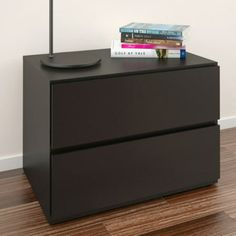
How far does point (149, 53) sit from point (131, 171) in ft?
1.72

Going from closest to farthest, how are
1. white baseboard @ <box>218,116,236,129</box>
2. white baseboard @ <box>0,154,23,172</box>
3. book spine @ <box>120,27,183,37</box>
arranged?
book spine @ <box>120,27,183,37</box>
white baseboard @ <box>0,154,23,172</box>
white baseboard @ <box>218,116,236,129</box>

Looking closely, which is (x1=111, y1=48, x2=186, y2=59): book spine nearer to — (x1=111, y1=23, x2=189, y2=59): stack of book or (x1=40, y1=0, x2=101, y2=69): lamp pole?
(x1=111, y1=23, x2=189, y2=59): stack of book

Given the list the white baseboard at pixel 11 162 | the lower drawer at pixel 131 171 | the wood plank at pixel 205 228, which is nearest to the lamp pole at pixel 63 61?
the lower drawer at pixel 131 171

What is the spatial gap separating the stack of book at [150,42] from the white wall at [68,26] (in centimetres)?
26

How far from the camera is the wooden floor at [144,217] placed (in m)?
1.63

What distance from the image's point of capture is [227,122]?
269cm

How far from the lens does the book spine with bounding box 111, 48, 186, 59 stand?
1.91m

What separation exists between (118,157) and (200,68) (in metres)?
0.50

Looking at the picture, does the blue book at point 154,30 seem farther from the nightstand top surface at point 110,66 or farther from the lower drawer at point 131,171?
the lower drawer at point 131,171

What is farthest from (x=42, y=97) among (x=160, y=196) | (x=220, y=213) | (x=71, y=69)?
(x=220, y=213)

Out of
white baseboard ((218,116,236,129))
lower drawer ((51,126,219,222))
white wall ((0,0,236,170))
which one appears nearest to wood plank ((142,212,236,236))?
lower drawer ((51,126,219,222))

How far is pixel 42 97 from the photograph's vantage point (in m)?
1.65

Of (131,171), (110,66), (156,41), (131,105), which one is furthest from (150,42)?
(131,171)

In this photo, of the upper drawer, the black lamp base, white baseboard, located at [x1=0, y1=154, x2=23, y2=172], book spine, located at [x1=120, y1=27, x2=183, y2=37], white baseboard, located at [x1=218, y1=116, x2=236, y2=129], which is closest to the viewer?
the upper drawer
